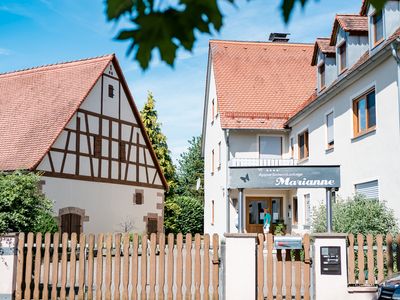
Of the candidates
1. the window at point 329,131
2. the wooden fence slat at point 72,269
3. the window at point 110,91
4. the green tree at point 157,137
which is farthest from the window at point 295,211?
the green tree at point 157,137

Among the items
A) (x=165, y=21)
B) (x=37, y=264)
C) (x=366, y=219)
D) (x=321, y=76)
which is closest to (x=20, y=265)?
(x=37, y=264)

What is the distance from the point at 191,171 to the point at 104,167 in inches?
936

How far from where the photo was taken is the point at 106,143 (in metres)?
25.1

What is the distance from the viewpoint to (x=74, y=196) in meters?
23.0

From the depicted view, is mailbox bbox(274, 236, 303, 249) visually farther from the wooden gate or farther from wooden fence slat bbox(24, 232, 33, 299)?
wooden fence slat bbox(24, 232, 33, 299)

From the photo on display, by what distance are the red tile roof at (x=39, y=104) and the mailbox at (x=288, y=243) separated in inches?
545

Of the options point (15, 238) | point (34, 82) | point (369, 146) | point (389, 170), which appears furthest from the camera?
point (34, 82)

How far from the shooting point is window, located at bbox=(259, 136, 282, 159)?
24.1 m

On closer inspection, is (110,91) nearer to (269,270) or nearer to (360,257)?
(269,270)

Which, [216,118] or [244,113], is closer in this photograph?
[244,113]

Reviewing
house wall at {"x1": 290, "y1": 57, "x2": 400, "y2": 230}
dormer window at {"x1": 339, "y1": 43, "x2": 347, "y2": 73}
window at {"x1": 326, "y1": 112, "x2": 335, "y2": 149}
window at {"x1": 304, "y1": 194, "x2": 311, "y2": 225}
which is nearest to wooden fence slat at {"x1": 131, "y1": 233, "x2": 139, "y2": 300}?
house wall at {"x1": 290, "y1": 57, "x2": 400, "y2": 230}

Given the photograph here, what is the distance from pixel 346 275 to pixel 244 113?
16.0m

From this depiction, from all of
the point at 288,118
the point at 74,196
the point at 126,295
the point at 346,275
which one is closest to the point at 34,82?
the point at 74,196

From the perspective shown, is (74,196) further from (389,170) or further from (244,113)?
(389,170)
